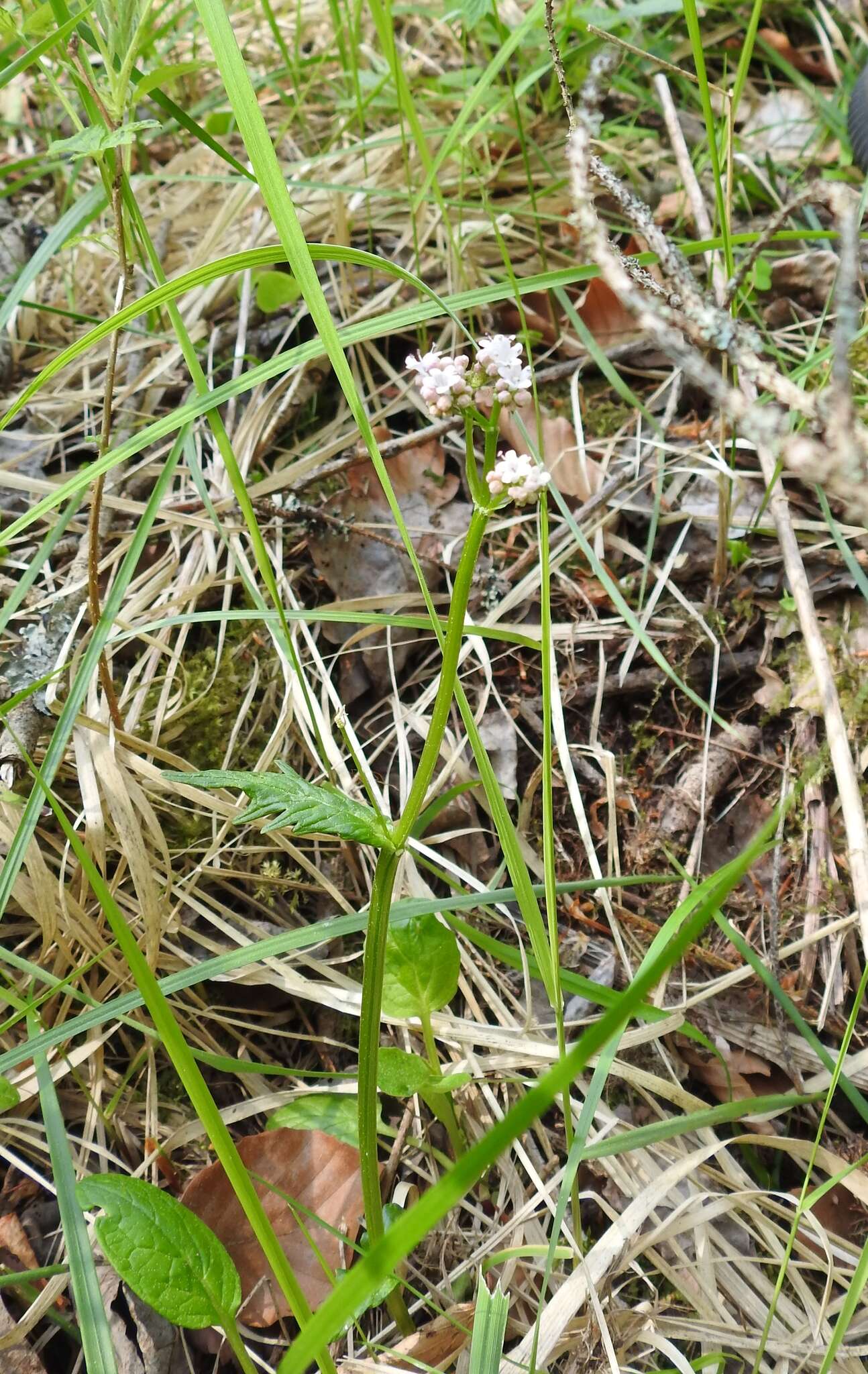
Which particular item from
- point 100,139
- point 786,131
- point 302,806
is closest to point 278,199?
point 100,139

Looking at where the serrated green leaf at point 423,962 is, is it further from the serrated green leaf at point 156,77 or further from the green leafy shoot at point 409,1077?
the serrated green leaf at point 156,77

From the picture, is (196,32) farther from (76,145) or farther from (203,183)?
(76,145)

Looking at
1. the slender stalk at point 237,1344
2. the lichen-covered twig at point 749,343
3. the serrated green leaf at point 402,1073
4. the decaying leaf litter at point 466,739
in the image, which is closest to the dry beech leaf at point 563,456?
the decaying leaf litter at point 466,739

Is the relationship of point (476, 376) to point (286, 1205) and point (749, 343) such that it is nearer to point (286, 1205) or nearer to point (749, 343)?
point (749, 343)

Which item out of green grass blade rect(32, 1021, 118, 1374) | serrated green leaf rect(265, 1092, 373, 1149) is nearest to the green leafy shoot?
serrated green leaf rect(265, 1092, 373, 1149)

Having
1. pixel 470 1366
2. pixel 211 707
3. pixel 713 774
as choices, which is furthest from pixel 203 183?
pixel 470 1366
